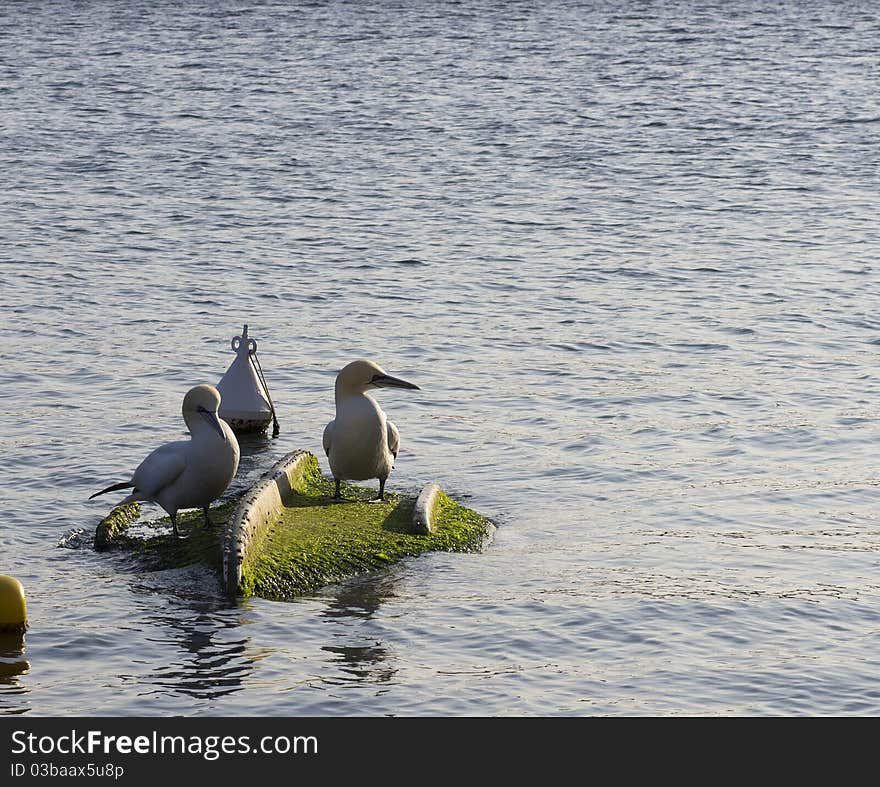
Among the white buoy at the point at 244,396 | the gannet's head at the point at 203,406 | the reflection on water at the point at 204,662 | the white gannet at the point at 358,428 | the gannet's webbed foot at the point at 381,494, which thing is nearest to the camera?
the reflection on water at the point at 204,662

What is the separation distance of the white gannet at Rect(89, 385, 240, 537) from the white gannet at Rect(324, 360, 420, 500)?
1.01 m

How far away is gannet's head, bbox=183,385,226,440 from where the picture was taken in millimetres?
12664

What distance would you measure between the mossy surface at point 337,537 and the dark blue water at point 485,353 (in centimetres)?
Result: 22

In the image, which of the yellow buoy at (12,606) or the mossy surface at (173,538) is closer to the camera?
the yellow buoy at (12,606)

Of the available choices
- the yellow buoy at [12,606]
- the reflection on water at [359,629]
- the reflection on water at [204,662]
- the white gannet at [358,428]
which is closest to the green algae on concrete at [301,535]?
the reflection on water at [359,629]

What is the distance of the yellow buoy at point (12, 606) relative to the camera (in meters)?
11.1

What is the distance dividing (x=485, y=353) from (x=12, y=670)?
1118 centimetres

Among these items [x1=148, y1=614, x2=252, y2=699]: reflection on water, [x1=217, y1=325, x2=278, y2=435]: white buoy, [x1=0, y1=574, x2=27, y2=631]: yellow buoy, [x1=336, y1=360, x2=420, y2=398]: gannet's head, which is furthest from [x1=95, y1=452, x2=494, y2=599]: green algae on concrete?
[x1=217, y1=325, x2=278, y2=435]: white buoy

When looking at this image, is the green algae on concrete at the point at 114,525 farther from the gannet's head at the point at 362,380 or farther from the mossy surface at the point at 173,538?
the gannet's head at the point at 362,380

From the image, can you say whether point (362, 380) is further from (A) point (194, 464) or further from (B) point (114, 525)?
(B) point (114, 525)

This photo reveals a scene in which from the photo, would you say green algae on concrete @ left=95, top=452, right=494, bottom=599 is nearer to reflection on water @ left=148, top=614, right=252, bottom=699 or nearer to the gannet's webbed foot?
the gannet's webbed foot

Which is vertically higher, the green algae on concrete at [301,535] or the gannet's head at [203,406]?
the gannet's head at [203,406]

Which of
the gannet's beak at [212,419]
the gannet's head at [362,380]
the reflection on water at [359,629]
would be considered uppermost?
the gannet's head at [362,380]
